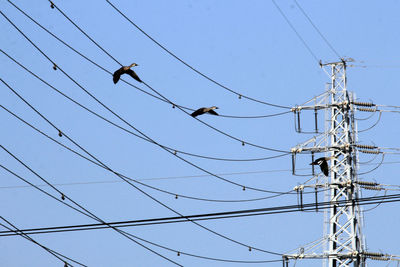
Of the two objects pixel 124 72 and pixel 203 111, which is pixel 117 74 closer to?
pixel 124 72

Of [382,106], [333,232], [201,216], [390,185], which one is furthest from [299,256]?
[201,216]

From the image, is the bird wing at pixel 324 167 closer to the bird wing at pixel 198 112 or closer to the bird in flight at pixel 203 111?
the bird in flight at pixel 203 111

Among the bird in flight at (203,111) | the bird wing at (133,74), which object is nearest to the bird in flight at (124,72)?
the bird wing at (133,74)

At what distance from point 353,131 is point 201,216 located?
15731 mm

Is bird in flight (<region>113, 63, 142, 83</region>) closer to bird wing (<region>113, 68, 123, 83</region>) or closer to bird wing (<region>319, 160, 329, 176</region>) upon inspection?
bird wing (<region>113, 68, 123, 83</region>)

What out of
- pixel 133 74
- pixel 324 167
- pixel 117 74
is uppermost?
pixel 324 167

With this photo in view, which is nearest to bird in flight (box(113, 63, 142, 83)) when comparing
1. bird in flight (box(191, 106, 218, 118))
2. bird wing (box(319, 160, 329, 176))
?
bird in flight (box(191, 106, 218, 118))

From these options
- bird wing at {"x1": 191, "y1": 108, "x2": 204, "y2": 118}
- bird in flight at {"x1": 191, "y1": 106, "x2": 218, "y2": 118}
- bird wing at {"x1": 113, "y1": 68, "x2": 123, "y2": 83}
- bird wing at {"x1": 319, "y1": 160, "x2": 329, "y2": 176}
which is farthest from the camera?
bird wing at {"x1": 319, "y1": 160, "x2": 329, "y2": 176}

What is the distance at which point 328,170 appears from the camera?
3609cm

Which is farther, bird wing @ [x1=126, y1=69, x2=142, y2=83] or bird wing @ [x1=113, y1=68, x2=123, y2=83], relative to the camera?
bird wing @ [x1=113, y1=68, x2=123, y2=83]

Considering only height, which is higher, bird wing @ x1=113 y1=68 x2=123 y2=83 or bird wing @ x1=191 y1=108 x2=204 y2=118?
bird wing @ x1=191 y1=108 x2=204 y2=118

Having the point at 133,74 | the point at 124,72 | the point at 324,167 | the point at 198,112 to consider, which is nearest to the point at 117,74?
the point at 124,72

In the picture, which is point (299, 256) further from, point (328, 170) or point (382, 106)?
point (382, 106)

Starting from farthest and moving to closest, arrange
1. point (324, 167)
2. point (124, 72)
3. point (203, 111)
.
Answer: point (324, 167), point (203, 111), point (124, 72)
